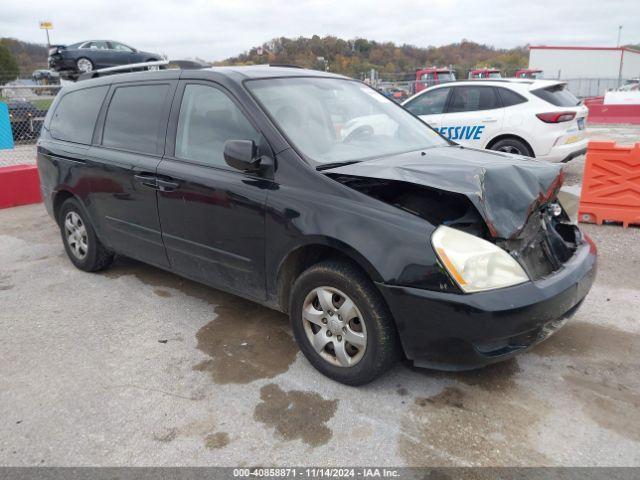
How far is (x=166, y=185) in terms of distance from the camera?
12.2 feet

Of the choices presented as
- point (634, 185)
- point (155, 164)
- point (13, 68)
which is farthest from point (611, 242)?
point (13, 68)

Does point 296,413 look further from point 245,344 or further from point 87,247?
point 87,247

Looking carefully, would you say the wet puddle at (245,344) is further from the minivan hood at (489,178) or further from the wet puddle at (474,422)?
the minivan hood at (489,178)

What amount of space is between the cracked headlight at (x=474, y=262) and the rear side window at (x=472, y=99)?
6542 millimetres

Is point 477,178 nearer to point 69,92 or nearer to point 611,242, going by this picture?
point 611,242

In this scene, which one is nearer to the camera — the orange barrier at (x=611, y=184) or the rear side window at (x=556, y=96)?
the orange barrier at (x=611, y=184)

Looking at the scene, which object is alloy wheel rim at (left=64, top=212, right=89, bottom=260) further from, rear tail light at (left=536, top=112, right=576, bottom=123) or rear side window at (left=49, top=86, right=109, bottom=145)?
rear tail light at (left=536, top=112, right=576, bottom=123)

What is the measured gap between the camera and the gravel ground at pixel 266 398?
8.19 feet

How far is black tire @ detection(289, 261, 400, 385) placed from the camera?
8.98 feet

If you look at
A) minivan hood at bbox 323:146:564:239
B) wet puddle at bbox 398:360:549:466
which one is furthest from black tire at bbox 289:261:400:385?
minivan hood at bbox 323:146:564:239

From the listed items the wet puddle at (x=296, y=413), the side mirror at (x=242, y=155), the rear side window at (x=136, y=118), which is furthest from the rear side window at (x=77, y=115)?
the wet puddle at (x=296, y=413)

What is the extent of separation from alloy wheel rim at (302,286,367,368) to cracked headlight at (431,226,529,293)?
591 mm

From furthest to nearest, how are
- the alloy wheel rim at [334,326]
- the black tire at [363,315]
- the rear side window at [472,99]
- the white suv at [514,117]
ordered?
1. the rear side window at [472,99]
2. the white suv at [514,117]
3. the alloy wheel rim at [334,326]
4. the black tire at [363,315]

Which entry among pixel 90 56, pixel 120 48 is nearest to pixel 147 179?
pixel 90 56
